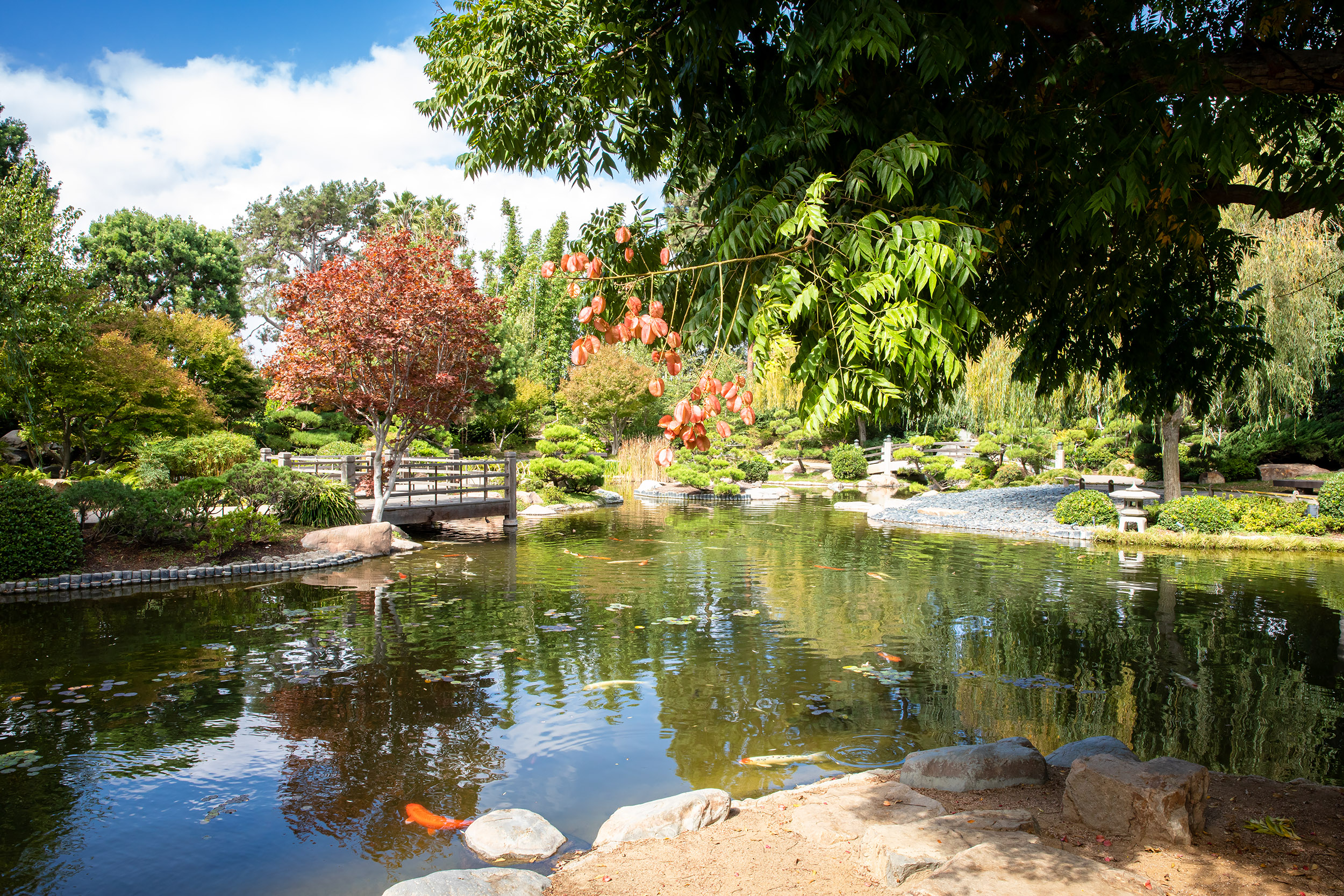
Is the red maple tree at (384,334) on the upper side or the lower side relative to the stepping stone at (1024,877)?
upper

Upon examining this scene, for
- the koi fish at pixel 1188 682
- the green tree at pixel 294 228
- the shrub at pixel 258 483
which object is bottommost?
the koi fish at pixel 1188 682

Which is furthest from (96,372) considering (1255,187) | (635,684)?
(1255,187)

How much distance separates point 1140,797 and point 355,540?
38.7ft

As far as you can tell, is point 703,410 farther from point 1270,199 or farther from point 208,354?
point 208,354

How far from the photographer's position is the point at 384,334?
13.0m

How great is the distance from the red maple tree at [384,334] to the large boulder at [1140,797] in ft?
38.4

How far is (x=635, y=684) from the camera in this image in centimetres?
661

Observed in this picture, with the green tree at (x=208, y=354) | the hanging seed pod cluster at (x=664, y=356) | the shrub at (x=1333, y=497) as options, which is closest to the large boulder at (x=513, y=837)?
the hanging seed pod cluster at (x=664, y=356)

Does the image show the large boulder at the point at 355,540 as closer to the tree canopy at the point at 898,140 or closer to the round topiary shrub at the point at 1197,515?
the tree canopy at the point at 898,140

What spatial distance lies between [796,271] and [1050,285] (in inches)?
88.9

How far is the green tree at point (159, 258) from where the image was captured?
30.5 meters

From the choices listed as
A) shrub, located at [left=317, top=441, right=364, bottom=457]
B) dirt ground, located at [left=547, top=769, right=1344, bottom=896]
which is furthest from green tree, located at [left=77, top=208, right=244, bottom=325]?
dirt ground, located at [left=547, top=769, right=1344, bottom=896]

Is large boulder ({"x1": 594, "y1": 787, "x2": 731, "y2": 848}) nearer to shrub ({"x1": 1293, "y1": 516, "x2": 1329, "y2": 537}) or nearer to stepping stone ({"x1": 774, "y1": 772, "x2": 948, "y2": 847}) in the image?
stepping stone ({"x1": 774, "y1": 772, "x2": 948, "y2": 847})

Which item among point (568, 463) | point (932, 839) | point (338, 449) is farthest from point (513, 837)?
point (338, 449)
